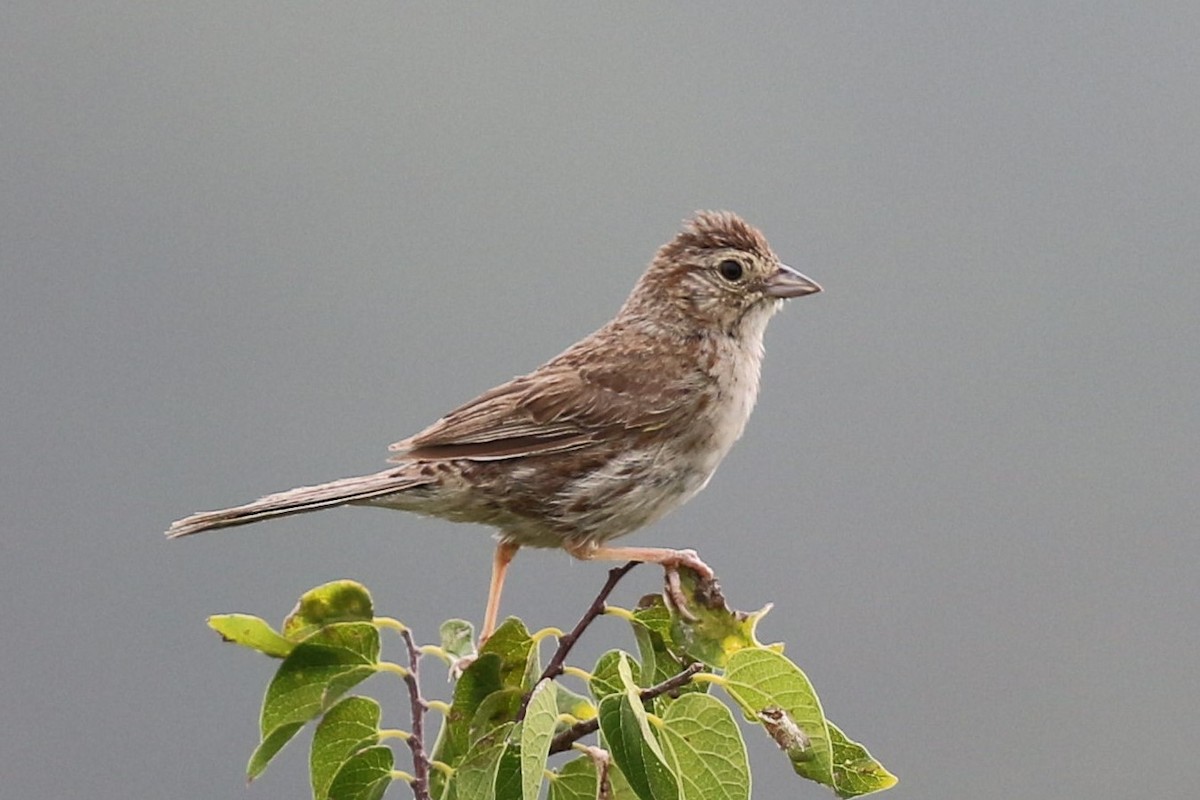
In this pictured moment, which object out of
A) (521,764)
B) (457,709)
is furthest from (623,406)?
(521,764)

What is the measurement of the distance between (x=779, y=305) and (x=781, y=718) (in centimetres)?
275

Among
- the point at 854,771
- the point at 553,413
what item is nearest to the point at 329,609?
the point at 854,771

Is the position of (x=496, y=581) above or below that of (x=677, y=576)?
below

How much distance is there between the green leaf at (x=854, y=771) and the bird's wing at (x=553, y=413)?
71.3 inches

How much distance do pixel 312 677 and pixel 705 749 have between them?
2.78 feet

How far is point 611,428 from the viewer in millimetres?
5188

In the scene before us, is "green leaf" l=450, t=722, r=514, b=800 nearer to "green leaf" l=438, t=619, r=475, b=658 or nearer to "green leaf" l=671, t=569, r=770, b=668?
→ "green leaf" l=671, t=569, r=770, b=668

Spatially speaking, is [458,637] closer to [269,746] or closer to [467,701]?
[467,701]

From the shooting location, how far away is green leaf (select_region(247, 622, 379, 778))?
10.9 feet

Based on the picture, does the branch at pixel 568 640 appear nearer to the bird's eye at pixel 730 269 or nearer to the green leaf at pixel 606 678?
the green leaf at pixel 606 678

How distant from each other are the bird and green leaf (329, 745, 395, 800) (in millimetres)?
1158

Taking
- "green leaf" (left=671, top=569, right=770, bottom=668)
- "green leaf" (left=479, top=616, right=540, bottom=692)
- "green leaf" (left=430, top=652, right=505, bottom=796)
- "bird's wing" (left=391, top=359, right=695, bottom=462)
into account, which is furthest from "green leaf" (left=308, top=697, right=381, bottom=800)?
"bird's wing" (left=391, top=359, right=695, bottom=462)

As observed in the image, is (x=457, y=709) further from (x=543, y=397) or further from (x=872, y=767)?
(x=543, y=397)

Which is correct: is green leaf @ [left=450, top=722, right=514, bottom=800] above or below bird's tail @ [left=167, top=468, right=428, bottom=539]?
below
